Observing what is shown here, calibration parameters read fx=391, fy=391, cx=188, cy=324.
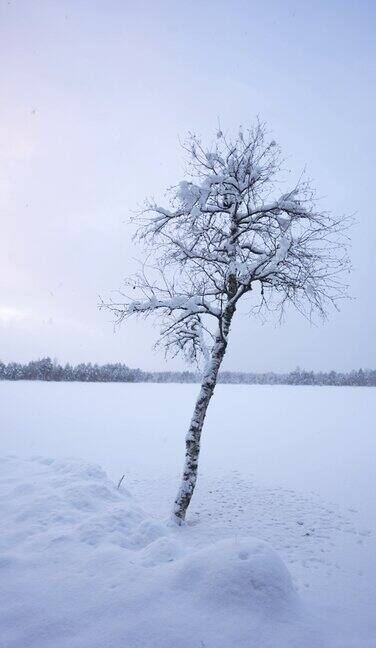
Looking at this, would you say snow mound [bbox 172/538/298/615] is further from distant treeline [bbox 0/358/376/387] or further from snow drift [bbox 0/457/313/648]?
distant treeline [bbox 0/358/376/387]

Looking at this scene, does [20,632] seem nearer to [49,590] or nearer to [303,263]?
[49,590]

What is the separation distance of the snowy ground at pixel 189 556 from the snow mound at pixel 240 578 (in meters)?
0.01

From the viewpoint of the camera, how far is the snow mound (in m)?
3.79

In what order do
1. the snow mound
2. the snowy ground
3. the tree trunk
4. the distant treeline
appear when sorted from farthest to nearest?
the distant treeline, the tree trunk, the snow mound, the snowy ground

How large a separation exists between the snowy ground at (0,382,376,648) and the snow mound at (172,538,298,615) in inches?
0.5

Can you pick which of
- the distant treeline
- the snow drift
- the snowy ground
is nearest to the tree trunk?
the snowy ground

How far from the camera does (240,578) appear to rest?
3.93 m

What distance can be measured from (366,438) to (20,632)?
22.4 metres

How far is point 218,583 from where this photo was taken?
3.90m

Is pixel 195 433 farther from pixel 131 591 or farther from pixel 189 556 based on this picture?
pixel 131 591

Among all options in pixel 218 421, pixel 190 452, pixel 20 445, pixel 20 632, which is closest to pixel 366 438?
pixel 218 421

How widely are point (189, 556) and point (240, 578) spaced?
66 centimetres

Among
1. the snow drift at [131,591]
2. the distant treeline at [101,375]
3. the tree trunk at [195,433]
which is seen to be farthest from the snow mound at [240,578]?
the distant treeline at [101,375]

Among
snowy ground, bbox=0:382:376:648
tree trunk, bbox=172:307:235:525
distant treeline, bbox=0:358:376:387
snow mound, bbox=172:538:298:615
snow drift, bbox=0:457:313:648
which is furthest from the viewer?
distant treeline, bbox=0:358:376:387
